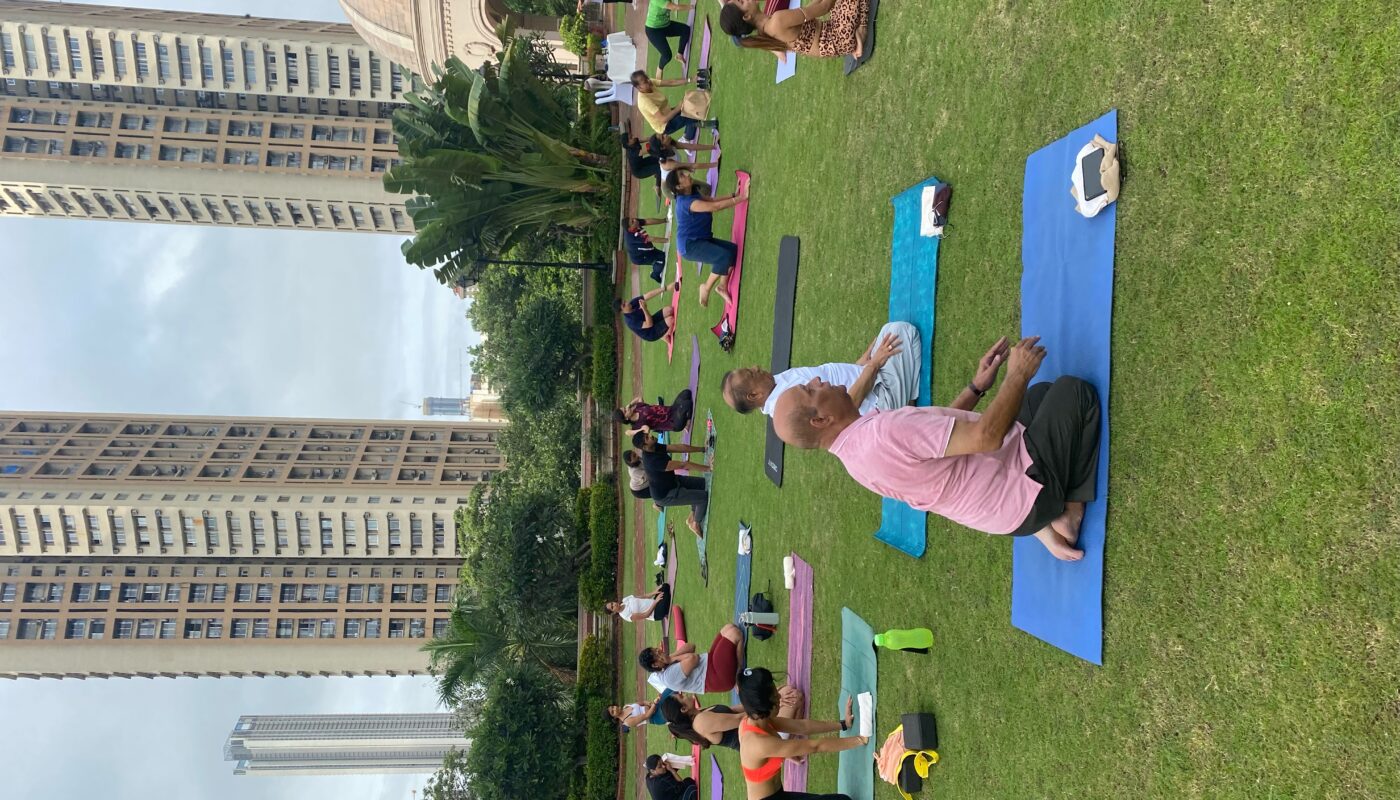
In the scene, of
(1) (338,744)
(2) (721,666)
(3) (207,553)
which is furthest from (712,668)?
(1) (338,744)

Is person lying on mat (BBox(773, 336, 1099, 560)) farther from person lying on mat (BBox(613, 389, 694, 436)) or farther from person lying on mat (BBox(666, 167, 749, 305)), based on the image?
person lying on mat (BBox(613, 389, 694, 436))

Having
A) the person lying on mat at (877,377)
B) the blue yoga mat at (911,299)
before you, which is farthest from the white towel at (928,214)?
the person lying on mat at (877,377)

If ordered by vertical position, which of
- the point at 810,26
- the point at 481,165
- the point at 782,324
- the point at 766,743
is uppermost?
the point at 481,165

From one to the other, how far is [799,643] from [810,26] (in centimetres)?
628

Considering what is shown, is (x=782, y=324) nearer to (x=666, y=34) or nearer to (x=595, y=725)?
(x=666, y=34)

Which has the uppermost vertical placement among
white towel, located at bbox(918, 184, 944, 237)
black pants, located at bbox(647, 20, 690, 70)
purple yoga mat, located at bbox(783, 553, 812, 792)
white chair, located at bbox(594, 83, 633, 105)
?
black pants, located at bbox(647, 20, 690, 70)

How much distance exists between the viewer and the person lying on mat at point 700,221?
9406 mm

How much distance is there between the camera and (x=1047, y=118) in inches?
180

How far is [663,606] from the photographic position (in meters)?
13.6

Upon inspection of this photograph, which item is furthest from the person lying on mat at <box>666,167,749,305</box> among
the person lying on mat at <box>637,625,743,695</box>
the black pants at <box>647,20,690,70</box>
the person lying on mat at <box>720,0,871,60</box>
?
the person lying on mat at <box>637,625,743,695</box>

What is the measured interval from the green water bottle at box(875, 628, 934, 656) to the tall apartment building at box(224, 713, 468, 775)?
178610 millimetres

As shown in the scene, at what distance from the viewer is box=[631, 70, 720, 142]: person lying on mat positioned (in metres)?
10.8

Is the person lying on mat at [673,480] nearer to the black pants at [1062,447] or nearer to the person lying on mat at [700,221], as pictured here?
the person lying on mat at [700,221]

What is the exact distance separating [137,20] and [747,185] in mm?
75028
